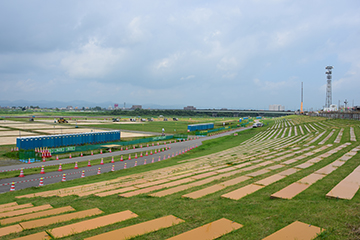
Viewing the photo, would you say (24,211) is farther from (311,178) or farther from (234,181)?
Result: (311,178)

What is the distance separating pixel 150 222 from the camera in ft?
22.2

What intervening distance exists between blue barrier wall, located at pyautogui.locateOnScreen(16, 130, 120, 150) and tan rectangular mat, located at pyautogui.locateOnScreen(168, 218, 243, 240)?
37308 millimetres

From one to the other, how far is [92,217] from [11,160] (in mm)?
27593

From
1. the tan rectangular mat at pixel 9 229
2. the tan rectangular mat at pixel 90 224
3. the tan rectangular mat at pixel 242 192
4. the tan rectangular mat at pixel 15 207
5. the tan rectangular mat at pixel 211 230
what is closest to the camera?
the tan rectangular mat at pixel 211 230

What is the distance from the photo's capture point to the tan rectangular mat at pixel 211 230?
575 centimetres

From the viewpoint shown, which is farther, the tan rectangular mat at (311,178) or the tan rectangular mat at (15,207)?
the tan rectangular mat at (15,207)

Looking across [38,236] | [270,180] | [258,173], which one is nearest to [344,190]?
[270,180]

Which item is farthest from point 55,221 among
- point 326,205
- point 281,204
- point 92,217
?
point 326,205

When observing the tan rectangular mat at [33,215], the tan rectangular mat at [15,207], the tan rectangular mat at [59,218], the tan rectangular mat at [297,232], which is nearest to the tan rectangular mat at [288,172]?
the tan rectangular mat at [297,232]

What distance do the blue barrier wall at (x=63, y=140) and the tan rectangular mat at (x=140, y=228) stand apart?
35912 mm

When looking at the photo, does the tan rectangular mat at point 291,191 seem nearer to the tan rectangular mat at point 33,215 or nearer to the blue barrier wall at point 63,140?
the tan rectangular mat at point 33,215

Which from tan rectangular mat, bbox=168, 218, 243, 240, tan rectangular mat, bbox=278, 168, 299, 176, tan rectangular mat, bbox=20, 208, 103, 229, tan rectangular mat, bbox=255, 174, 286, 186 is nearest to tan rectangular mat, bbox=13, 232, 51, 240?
tan rectangular mat, bbox=20, 208, 103, 229

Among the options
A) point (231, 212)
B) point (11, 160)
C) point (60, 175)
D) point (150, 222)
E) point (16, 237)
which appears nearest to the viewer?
point (16, 237)

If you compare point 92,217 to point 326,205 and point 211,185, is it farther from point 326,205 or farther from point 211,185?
point 326,205
